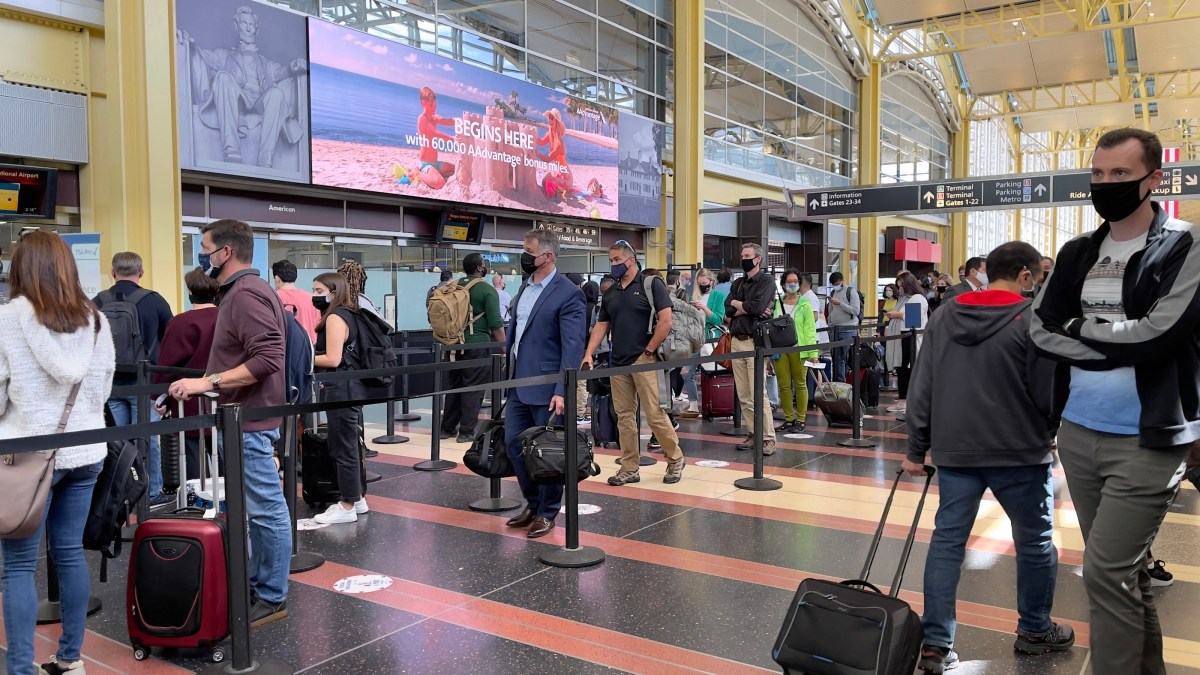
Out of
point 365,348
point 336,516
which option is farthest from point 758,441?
point 336,516

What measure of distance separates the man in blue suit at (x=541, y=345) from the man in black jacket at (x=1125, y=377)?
3033 millimetres

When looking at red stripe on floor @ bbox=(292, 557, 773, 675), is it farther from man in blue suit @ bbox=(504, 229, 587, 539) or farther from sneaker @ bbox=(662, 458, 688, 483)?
sneaker @ bbox=(662, 458, 688, 483)

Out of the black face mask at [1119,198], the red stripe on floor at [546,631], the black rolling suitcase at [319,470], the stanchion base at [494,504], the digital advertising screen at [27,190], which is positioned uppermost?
the digital advertising screen at [27,190]

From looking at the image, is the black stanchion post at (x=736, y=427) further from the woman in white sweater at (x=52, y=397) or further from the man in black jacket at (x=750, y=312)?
the woman in white sweater at (x=52, y=397)

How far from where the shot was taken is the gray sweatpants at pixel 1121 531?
8.34ft

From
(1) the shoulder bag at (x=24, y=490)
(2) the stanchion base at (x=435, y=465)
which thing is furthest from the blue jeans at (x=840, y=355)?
(1) the shoulder bag at (x=24, y=490)

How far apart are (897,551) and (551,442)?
210cm

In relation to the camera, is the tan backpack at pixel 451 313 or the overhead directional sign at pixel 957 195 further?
the overhead directional sign at pixel 957 195

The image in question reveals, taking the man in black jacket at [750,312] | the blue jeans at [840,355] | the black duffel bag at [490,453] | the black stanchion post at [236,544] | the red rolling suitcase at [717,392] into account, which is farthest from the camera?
the blue jeans at [840,355]

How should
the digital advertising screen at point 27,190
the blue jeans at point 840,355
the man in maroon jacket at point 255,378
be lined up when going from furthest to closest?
the blue jeans at point 840,355 → the digital advertising screen at point 27,190 → the man in maroon jacket at point 255,378

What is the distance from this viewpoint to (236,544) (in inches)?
131

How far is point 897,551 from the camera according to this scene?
5.19 meters

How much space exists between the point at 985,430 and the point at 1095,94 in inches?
1386

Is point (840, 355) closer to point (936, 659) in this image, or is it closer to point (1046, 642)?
point (1046, 642)
